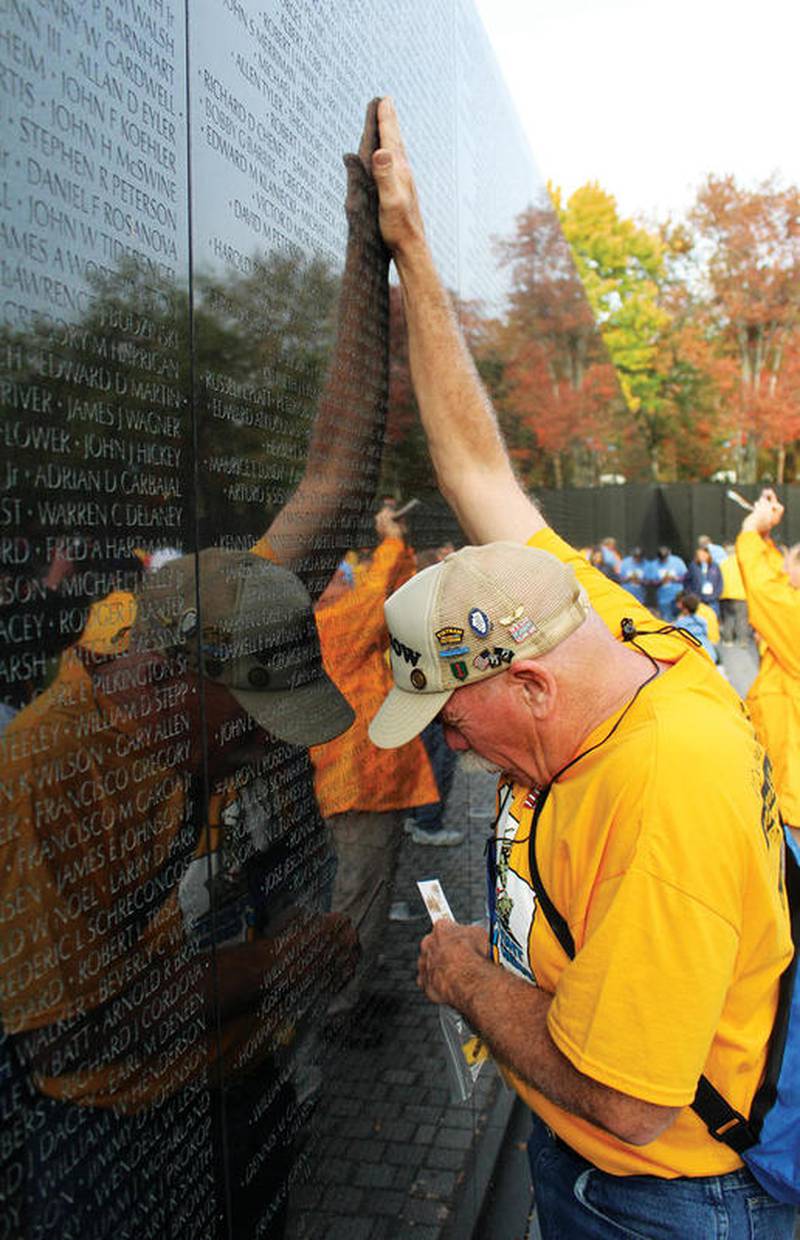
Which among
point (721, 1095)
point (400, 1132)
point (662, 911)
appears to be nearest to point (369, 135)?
point (662, 911)

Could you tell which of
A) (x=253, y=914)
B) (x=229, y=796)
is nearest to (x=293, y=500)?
(x=229, y=796)

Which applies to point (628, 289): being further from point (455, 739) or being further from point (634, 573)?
point (455, 739)

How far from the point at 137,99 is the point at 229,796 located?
3.40 ft

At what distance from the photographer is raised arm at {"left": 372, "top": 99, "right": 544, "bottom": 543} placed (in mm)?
2623

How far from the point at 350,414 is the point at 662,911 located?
1.40 m

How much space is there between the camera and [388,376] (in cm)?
277

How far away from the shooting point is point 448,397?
9.04 feet

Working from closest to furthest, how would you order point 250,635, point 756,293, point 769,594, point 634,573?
point 250,635 → point 769,594 → point 634,573 → point 756,293

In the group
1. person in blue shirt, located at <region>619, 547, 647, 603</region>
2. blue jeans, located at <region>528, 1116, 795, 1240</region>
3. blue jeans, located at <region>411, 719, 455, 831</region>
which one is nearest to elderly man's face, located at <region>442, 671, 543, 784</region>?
blue jeans, located at <region>411, 719, 455, 831</region>

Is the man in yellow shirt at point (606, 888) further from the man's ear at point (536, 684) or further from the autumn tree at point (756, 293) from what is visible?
the autumn tree at point (756, 293)

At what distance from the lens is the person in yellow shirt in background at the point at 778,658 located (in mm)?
4855

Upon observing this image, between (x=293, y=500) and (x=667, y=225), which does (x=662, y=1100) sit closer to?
(x=293, y=500)

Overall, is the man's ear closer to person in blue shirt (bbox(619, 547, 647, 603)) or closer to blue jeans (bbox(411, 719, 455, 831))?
blue jeans (bbox(411, 719, 455, 831))

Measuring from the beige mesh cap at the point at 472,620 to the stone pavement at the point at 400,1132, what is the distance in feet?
0.91
